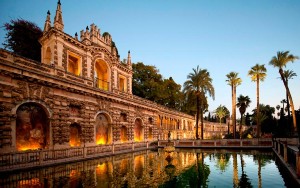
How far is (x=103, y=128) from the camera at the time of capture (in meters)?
26.5

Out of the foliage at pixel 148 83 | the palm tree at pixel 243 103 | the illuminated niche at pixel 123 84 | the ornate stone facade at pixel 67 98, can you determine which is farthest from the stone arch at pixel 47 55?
the palm tree at pixel 243 103

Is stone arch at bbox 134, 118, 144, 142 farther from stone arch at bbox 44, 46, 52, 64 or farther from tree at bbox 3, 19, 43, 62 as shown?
tree at bbox 3, 19, 43, 62

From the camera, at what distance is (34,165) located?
14.9 m

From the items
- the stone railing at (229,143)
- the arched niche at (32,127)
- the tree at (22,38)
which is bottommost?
the stone railing at (229,143)

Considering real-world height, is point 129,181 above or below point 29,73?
below

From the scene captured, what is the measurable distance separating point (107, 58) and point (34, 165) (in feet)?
62.6

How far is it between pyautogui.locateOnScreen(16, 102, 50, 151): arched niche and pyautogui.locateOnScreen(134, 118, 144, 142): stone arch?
17.5m

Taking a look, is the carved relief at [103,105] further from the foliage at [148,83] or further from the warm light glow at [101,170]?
the foliage at [148,83]

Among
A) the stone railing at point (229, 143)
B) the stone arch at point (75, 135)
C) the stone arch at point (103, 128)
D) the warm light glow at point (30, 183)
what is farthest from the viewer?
the stone railing at point (229, 143)

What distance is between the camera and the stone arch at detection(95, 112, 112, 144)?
25422mm

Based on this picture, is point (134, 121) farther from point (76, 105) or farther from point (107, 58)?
point (76, 105)

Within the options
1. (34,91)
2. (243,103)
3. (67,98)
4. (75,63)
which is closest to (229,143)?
(67,98)

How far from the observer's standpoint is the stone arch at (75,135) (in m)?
21.4

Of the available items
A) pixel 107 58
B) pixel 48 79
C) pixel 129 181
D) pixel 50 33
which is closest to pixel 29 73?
pixel 48 79
